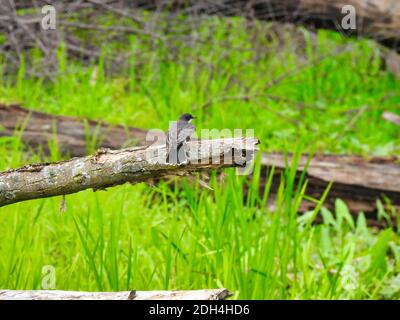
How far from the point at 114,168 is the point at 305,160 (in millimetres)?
2632

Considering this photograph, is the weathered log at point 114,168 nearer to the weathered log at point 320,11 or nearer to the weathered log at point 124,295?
the weathered log at point 124,295

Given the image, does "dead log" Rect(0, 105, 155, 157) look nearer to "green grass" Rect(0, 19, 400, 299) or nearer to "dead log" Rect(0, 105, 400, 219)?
"dead log" Rect(0, 105, 400, 219)

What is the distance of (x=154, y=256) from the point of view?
3150 mm

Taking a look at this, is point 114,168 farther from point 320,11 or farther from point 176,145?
point 320,11

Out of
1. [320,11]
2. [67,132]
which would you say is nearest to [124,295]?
[67,132]

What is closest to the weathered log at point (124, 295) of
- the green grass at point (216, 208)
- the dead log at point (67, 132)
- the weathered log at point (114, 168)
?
the weathered log at point (114, 168)

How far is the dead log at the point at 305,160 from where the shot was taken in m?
4.14

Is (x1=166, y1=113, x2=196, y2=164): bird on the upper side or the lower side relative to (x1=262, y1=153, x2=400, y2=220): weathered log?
lower

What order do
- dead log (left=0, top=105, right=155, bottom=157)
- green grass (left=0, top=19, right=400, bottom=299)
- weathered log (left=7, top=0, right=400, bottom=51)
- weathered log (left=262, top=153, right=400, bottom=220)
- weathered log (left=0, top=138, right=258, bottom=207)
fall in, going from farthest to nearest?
weathered log (left=7, top=0, right=400, bottom=51) → dead log (left=0, top=105, right=155, bottom=157) → weathered log (left=262, top=153, right=400, bottom=220) → green grass (left=0, top=19, right=400, bottom=299) → weathered log (left=0, top=138, right=258, bottom=207)

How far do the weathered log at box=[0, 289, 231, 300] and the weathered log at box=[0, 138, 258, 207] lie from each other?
236 mm

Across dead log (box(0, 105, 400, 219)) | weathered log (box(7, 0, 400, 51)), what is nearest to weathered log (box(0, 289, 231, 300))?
dead log (box(0, 105, 400, 219))

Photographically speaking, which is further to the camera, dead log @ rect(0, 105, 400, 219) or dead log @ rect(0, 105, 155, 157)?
dead log @ rect(0, 105, 155, 157)

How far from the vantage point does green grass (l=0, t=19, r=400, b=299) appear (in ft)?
8.97

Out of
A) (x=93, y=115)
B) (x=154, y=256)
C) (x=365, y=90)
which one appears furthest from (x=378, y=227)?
(x=365, y=90)
